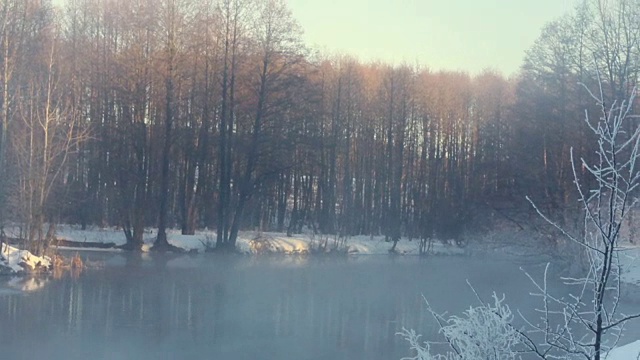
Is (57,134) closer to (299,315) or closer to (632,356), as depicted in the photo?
(299,315)

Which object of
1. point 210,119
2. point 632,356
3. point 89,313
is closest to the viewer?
point 632,356

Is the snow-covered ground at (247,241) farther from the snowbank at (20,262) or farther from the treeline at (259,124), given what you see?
the snowbank at (20,262)

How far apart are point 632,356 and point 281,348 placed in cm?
697

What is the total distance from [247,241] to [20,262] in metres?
14.6

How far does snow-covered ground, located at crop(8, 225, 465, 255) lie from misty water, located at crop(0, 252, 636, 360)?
14.9ft

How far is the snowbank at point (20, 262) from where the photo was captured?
24766 millimetres

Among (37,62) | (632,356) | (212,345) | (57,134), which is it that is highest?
(37,62)

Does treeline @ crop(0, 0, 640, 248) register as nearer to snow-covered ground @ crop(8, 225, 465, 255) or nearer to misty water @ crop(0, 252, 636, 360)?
snow-covered ground @ crop(8, 225, 465, 255)

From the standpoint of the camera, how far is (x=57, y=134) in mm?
30766

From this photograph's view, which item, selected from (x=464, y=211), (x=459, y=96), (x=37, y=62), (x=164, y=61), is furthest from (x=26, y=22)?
(x=459, y=96)

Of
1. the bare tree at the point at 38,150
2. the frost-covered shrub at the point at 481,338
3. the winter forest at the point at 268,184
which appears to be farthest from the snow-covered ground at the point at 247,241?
the frost-covered shrub at the point at 481,338

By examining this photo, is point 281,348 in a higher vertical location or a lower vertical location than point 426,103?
lower

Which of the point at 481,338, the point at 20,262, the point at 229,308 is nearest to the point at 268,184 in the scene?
the point at 20,262

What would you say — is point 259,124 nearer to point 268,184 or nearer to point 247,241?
point 268,184
